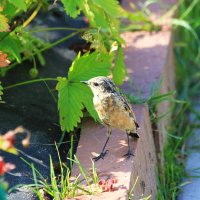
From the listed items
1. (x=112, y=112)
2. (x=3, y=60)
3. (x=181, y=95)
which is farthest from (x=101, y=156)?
(x=181, y=95)

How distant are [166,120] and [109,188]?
1.63 metres

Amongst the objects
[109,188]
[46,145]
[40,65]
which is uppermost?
[40,65]

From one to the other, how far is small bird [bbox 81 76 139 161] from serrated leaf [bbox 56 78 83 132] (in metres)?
0.10

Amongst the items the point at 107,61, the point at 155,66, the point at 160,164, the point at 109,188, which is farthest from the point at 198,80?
the point at 109,188

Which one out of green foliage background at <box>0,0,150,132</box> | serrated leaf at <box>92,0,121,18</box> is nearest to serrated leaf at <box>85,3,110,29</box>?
green foliage background at <box>0,0,150,132</box>

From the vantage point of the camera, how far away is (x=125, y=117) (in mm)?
3629

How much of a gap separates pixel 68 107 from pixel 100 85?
223mm

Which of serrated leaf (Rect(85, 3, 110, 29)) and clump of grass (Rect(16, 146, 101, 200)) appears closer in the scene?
clump of grass (Rect(16, 146, 101, 200))

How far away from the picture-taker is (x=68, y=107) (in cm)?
368

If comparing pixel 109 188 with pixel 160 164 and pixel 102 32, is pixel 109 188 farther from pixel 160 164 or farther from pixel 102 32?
pixel 102 32

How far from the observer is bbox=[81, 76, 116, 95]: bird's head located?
142 inches

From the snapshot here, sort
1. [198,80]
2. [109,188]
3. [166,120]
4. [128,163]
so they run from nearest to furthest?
[109,188] → [128,163] → [166,120] → [198,80]

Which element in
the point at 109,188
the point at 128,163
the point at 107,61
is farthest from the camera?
the point at 107,61

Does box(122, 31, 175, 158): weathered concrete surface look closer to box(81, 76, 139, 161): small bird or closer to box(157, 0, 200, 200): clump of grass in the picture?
box(157, 0, 200, 200): clump of grass
